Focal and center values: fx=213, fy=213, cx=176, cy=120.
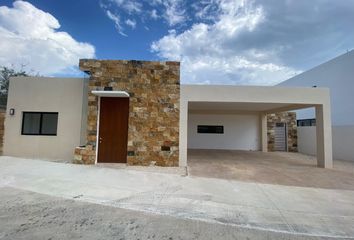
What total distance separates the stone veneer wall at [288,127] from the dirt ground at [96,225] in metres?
13.7

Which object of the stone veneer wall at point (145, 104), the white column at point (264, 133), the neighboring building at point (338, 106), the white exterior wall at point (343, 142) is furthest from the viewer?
the white column at point (264, 133)

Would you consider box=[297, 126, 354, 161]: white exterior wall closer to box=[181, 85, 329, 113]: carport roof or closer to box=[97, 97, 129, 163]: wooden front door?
box=[181, 85, 329, 113]: carport roof

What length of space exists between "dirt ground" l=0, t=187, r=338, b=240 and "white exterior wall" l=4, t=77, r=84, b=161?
17.7 feet

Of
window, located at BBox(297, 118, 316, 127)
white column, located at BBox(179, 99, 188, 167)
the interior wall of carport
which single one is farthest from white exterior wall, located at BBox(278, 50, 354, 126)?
white column, located at BBox(179, 99, 188, 167)

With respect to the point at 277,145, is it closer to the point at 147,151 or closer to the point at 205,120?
the point at 205,120

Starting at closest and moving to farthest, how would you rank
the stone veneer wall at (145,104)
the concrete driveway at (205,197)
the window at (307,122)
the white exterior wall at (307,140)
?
1. the concrete driveway at (205,197)
2. the stone veneer wall at (145,104)
3. the white exterior wall at (307,140)
4. the window at (307,122)

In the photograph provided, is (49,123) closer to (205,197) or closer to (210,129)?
(205,197)

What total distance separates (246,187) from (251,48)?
10.2m

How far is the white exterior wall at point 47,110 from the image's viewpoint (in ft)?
30.9

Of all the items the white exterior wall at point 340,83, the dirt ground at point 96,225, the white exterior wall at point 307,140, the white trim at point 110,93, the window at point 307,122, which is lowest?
the dirt ground at point 96,225

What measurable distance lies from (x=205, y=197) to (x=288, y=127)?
537 inches

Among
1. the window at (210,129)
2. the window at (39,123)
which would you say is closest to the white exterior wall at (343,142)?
the window at (210,129)

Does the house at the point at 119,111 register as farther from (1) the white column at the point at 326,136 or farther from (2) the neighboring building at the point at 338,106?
(2) the neighboring building at the point at 338,106

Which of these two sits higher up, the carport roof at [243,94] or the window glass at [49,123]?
the carport roof at [243,94]
